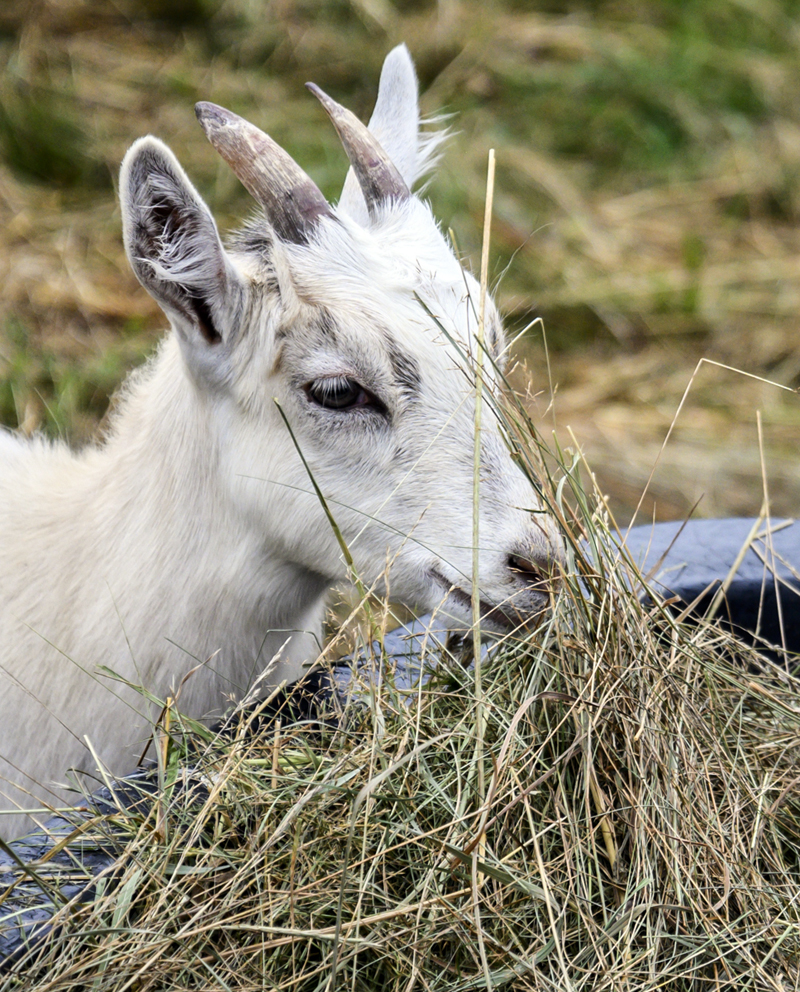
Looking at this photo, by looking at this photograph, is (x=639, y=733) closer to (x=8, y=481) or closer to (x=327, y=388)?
(x=327, y=388)

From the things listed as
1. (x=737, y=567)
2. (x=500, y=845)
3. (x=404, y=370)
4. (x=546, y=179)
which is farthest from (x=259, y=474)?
(x=546, y=179)

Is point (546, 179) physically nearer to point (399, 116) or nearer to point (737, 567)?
point (399, 116)

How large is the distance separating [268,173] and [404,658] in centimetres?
88

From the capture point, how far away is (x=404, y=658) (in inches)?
75.4

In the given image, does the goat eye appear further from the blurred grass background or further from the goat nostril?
the blurred grass background

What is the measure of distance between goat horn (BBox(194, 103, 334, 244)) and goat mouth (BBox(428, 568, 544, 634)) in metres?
0.68

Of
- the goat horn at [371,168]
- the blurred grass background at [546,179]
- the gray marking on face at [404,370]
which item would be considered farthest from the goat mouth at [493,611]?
the blurred grass background at [546,179]

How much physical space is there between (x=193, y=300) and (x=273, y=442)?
0.28 m

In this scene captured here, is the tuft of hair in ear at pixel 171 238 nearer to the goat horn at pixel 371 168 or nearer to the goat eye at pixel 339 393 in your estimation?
the goat eye at pixel 339 393

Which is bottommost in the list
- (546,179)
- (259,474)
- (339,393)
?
(546,179)

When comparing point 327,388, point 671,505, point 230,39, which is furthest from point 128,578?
point 230,39

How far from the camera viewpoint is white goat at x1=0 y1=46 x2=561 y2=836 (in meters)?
1.87

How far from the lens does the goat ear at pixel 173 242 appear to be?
1806mm

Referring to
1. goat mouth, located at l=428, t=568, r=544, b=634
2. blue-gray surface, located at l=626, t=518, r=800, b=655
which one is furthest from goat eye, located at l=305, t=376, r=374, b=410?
blue-gray surface, located at l=626, t=518, r=800, b=655
